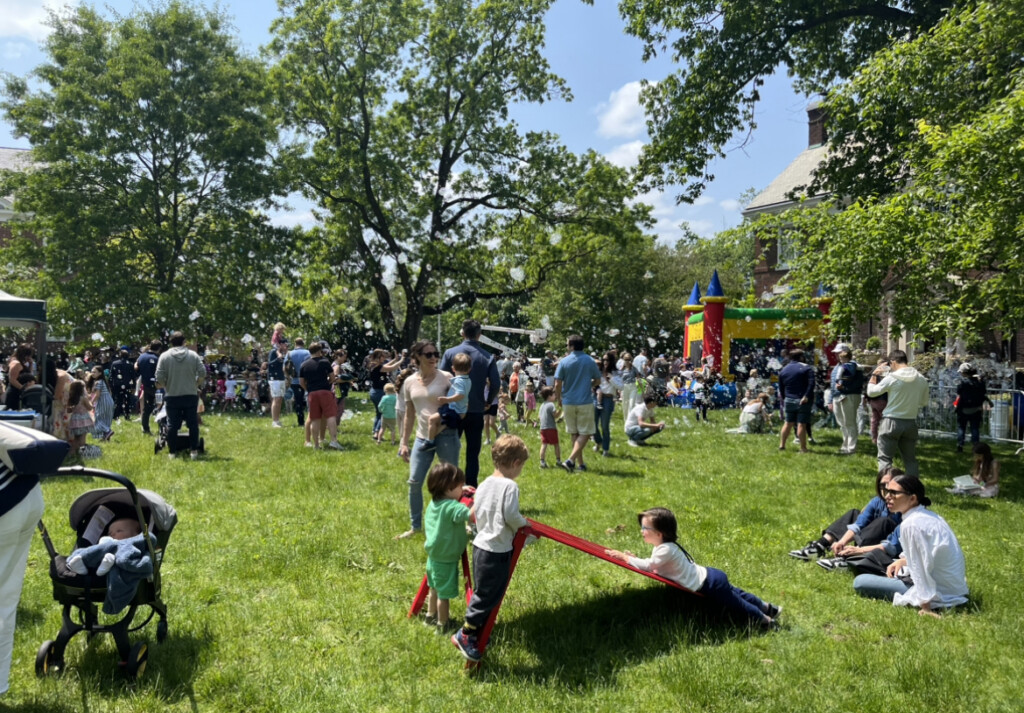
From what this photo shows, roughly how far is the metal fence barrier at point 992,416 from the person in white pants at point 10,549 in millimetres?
16601

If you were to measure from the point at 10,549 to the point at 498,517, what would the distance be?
2.46 metres

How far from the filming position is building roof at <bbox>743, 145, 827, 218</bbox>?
140 feet

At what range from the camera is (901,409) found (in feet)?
31.1

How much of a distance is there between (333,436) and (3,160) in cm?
5876

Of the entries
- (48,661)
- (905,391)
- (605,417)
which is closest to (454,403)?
(48,661)

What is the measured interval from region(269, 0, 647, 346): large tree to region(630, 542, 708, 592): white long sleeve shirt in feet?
80.2

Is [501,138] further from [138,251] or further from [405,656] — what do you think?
[405,656]

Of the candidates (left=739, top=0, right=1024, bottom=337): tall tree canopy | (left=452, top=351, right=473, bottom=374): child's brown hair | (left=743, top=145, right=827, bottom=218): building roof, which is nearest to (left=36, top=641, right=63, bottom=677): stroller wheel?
(left=452, top=351, right=473, bottom=374): child's brown hair

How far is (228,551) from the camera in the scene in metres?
6.57

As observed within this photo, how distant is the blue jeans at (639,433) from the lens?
13.9 m

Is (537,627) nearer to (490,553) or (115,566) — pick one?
(490,553)

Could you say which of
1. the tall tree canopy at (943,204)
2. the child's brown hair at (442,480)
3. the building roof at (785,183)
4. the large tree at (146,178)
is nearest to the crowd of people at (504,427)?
the child's brown hair at (442,480)

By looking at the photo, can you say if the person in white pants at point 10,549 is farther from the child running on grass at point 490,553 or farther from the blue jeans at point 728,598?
the blue jeans at point 728,598

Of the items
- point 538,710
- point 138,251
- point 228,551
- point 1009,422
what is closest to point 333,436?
point 228,551
